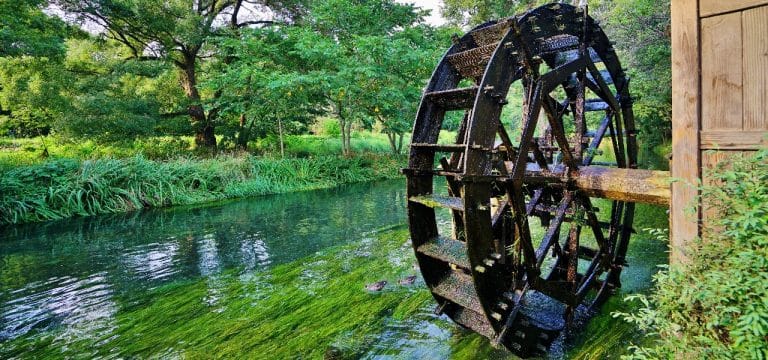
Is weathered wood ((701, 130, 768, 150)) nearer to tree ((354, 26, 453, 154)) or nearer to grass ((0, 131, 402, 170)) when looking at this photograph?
tree ((354, 26, 453, 154))

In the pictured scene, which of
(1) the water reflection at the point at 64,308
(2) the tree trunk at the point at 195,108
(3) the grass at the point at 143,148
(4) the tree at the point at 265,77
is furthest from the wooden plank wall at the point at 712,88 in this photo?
(2) the tree trunk at the point at 195,108

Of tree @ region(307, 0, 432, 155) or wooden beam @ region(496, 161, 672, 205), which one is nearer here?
wooden beam @ region(496, 161, 672, 205)

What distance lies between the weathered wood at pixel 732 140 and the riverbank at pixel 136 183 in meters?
10.9

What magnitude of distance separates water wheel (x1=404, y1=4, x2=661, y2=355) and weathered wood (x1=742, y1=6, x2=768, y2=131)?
1010 mm

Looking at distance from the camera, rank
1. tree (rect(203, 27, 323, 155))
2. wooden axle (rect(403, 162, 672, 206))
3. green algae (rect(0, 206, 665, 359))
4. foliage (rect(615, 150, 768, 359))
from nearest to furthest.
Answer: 1. foliage (rect(615, 150, 768, 359))
2. wooden axle (rect(403, 162, 672, 206))
3. green algae (rect(0, 206, 665, 359))
4. tree (rect(203, 27, 323, 155))

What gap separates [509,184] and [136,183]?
1019cm

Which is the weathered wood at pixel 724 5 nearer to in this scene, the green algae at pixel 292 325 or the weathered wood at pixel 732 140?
the weathered wood at pixel 732 140

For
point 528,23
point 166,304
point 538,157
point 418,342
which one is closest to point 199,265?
point 166,304

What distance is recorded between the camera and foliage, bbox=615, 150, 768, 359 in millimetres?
1617

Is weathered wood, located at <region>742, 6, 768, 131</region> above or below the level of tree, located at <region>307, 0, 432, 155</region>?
below

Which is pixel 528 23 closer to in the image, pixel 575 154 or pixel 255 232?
pixel 575 154

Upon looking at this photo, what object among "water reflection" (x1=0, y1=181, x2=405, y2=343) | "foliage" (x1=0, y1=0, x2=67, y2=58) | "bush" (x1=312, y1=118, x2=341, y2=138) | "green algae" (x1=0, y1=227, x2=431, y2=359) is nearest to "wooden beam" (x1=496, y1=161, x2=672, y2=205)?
"green algae" (x1=0, y1=227, x2=431, y2=359)

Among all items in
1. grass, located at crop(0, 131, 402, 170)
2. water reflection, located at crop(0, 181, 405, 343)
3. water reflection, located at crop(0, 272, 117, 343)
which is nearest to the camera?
water reflection, located at crop(0, 272, 117, 343)

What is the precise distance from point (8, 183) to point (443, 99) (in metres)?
9.83
